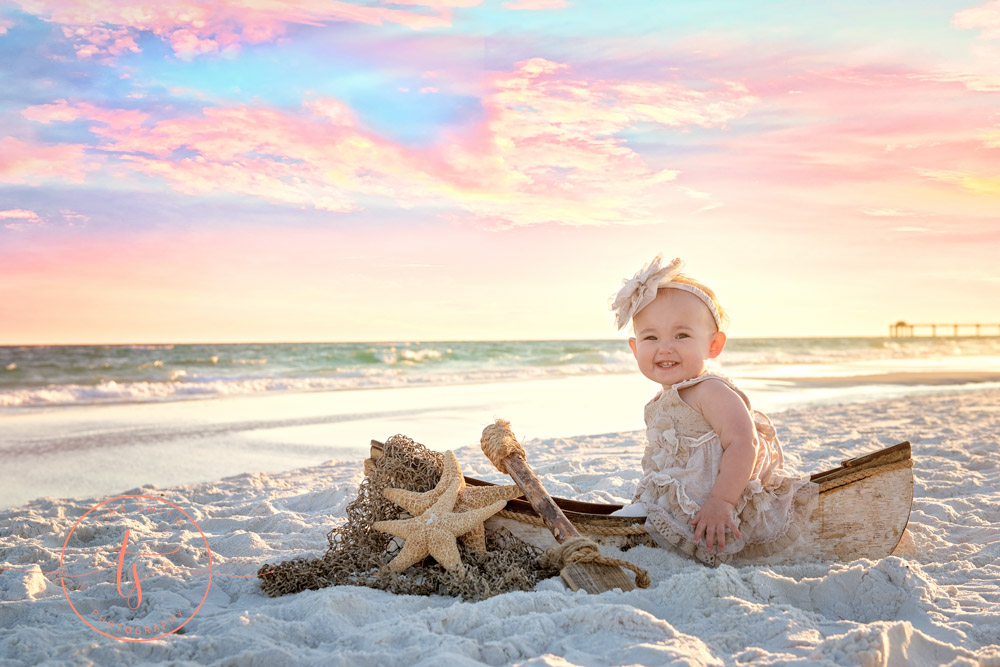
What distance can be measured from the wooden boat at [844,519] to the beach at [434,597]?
0.63 feet

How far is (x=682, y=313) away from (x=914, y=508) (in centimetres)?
245

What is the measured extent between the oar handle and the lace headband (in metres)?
0.88

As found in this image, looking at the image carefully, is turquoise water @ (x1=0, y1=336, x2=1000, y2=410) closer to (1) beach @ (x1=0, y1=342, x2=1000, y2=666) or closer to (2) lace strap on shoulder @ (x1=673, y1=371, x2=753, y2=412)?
(1) beach @ (x1=0, y1=342, x2=1000, y2=666)

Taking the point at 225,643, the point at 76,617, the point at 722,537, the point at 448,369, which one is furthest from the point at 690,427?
the point at 448,369

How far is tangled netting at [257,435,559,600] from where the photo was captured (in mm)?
2967

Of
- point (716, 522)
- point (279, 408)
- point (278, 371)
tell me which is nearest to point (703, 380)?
point (716, 522)

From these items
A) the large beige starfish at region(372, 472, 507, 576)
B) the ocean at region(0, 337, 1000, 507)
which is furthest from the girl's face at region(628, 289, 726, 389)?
the ocean at region(0, 337, 1000, 507)

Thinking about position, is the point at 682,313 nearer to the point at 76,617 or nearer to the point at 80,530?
the point at 76,617

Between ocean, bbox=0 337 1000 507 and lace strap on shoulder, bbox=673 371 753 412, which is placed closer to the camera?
lace strap on shoulder, bbox=673 371 753 412

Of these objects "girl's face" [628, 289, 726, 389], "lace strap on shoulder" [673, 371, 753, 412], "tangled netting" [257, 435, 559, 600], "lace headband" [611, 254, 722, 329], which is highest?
"lace headband" [611, 254, 722, 329]

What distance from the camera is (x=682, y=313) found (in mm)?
3215

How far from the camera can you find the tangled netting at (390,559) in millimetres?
2967

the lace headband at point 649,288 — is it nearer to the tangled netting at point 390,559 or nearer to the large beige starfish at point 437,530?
the large beige starfish at point 437,530

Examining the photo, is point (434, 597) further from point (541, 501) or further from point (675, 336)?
point (675, 336)
